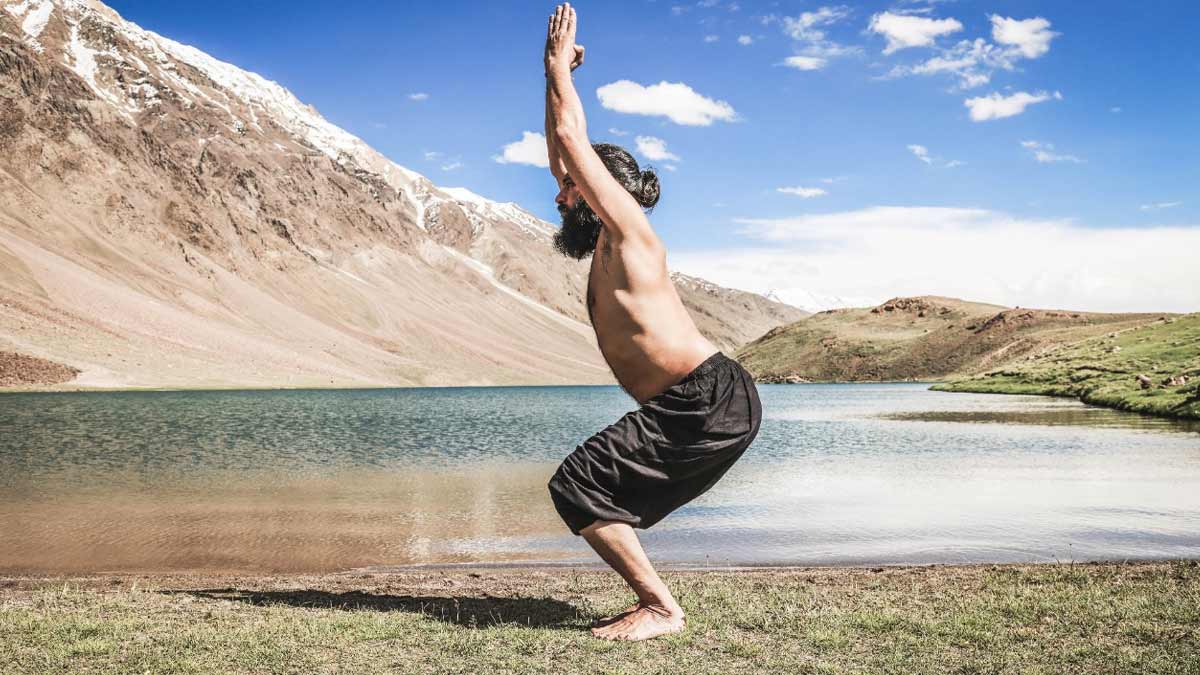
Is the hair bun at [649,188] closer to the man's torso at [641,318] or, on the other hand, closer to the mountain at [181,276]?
the man's torso at [641,318]

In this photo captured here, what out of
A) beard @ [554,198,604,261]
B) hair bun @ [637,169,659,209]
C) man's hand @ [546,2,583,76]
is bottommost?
beard @ [554,198,604,261]

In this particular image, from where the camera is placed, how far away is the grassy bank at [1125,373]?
47.4m

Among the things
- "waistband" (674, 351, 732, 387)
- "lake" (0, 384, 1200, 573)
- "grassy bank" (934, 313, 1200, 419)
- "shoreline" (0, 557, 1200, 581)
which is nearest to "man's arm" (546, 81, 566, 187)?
"waistband" (674, 351, 732, 387)

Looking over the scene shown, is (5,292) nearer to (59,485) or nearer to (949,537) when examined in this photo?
(59,485)

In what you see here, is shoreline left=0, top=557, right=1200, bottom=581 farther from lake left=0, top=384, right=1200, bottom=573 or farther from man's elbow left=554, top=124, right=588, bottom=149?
man's elbow left=554, top=124, right=588, bottom=149

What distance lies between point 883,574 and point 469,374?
159 m

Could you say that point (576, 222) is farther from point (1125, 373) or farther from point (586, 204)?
point (1125, 373)

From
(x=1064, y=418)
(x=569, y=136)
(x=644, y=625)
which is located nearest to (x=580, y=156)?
(x=569, y=136)

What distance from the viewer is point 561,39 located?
230 inches

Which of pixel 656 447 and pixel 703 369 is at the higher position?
pixel 703 369

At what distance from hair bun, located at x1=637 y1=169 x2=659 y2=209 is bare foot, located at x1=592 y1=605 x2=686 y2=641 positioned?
2.69 metres

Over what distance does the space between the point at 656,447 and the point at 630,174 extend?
5.83ft

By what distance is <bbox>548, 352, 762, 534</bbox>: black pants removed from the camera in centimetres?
570

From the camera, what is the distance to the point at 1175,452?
966 inches
